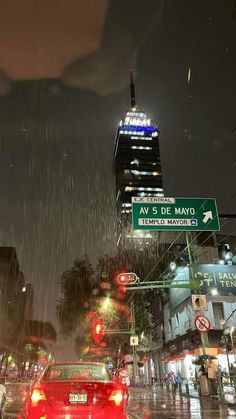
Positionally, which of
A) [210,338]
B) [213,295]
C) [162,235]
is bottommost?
[210,338]

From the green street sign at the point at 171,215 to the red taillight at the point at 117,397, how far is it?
12.4 meters

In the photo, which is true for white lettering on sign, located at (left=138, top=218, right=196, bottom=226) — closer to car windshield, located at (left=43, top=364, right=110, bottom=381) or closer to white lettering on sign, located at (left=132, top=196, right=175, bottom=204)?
white lettering on sign, located at (left=132, top=196, right=175, bottom=204)

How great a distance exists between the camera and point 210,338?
33.6 meters

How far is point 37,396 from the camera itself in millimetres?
7152

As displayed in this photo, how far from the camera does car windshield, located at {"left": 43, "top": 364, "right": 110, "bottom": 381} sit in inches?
317

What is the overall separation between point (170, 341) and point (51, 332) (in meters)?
82.2

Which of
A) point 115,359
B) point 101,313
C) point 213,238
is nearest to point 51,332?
point 115,359

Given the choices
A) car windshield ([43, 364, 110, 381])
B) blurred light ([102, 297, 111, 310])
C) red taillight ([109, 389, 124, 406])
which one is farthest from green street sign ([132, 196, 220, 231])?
blurred light ([102, 297, 111, 310])

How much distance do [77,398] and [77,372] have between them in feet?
4.26

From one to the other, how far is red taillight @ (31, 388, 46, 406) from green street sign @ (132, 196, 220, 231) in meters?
12.7

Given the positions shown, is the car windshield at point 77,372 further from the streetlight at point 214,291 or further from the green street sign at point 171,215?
the streetlight at point 214,291

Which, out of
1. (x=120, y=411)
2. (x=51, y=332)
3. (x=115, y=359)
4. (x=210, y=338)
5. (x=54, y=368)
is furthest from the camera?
(x=51, y=332)

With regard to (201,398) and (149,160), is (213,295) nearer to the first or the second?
(201,398)

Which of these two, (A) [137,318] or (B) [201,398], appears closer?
(B) [201,398]
